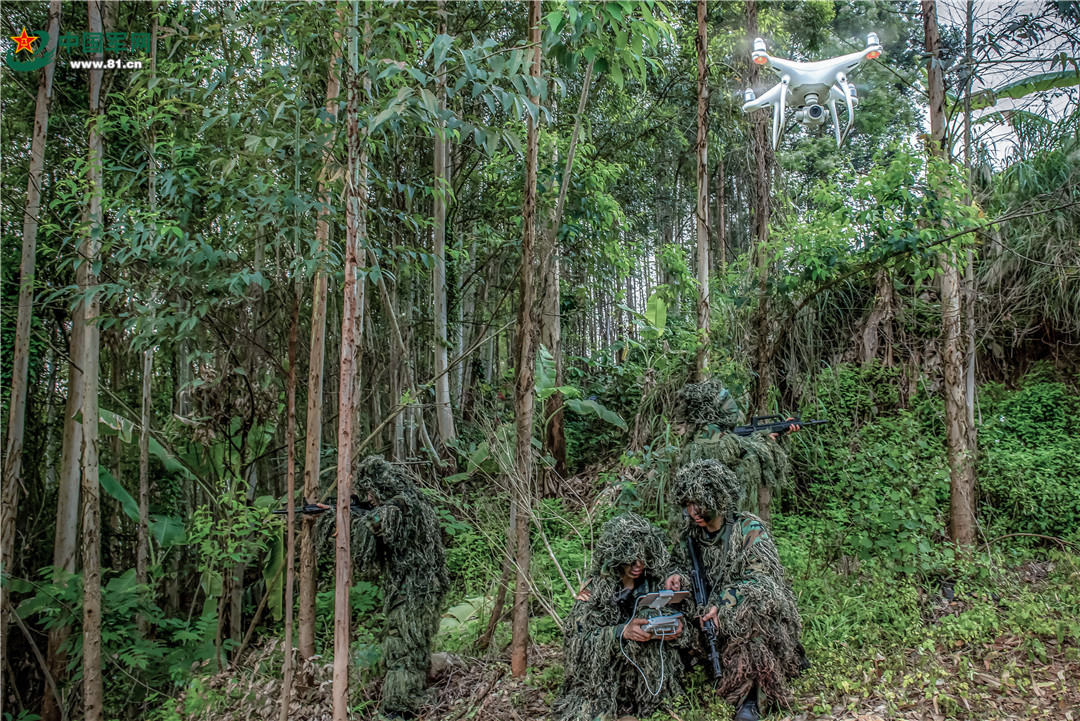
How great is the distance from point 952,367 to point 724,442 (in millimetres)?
2401

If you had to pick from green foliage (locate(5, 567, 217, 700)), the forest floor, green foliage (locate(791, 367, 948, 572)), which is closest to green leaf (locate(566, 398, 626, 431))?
green foliage (locate(791, 367, 948, 572))

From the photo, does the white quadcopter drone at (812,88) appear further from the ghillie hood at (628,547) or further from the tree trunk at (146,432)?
the tree trunk at (146,432)

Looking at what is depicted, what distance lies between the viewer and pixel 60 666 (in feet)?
19.7

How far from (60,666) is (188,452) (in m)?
2.29

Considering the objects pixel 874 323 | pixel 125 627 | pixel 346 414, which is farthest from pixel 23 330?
pixel 874 323

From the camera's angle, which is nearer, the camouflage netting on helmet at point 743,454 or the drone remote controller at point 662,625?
the drone remote controller at point 662,625

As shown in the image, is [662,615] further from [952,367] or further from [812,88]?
[812,88]

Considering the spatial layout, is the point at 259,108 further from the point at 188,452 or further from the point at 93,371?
the point at 188,452

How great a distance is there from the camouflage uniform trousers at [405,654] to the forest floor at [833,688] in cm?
11

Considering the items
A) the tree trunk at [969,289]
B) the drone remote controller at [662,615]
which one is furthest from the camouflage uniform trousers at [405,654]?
the tree trunk at [969,289]

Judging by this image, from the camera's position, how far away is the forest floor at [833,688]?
3508mm

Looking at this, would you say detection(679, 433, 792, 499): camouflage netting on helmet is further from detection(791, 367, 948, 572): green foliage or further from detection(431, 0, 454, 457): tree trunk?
detection(431, 0, 454, 457): tree trunk

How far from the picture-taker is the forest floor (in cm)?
351

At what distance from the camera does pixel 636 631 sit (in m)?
3.44
